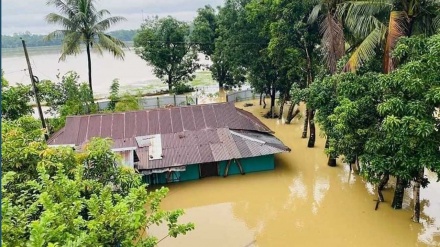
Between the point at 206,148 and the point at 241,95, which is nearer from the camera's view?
the point at 206,148

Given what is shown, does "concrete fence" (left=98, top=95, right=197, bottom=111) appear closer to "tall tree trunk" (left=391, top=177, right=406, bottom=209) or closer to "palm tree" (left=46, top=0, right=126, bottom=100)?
"palm tree" (left=46, top=0, right=126, bottom=100)

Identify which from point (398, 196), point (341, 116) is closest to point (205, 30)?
point (341, 116)

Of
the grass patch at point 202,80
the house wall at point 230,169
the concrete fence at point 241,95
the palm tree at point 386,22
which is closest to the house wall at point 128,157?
the house wall at point 230,169

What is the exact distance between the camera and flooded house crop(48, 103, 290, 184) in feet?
42.0

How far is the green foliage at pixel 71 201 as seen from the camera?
15.0 ft

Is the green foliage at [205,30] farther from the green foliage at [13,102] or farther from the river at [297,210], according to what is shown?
the green foliage at [13,102]

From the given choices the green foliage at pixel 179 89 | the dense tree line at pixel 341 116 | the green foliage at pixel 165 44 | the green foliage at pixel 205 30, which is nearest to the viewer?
the dense tree line at pixel 341 116

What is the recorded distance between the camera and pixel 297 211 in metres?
11.0

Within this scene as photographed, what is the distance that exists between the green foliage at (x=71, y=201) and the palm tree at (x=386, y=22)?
620 cm

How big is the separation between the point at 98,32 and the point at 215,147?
840 centimetres

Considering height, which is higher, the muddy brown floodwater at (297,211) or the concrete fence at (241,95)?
the concrete fence at (241,95)

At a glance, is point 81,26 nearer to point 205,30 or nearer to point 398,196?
point 205,30

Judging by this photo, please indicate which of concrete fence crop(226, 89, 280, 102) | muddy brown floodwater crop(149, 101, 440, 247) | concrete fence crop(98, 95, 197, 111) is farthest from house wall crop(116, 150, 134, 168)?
concrete fence crop(226, 89, 280, 102)

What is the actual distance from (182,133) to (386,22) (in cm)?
769
